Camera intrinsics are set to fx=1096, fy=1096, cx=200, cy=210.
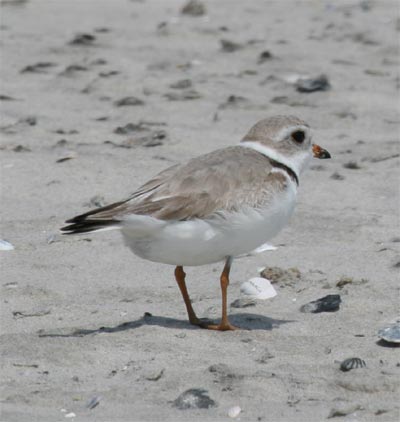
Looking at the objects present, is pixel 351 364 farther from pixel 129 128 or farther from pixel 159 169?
pixel 129 128

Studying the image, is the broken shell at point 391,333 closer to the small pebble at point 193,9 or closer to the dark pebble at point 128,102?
the dark pebble at point 128,102

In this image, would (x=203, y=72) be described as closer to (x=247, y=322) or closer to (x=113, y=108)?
(x=113, y=108)

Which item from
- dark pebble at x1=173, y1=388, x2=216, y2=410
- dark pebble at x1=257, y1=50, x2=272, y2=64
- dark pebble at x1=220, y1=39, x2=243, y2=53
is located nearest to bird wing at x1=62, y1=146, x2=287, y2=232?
dark pebble at x1=173, y1=388, x2=216, y2=410

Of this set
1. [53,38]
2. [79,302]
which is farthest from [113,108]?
[79,302]

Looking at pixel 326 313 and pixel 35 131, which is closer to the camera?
pixel 326 313

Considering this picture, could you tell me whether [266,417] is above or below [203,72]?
above

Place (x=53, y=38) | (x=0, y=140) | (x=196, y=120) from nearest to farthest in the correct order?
1. (x=0, y=140)
2. (x=196, y=120)
3. (x=53, y=38)

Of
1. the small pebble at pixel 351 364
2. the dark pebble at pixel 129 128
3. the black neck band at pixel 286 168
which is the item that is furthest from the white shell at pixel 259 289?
the dark pebble at pixel 129 128

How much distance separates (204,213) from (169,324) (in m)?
0.61

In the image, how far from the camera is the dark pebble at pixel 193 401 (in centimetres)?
432

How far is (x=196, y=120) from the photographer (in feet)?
28.2

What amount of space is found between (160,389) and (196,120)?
14.2 feet

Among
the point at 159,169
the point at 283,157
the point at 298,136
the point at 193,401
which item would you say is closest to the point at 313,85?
the point at 159,169

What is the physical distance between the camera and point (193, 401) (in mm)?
4336
